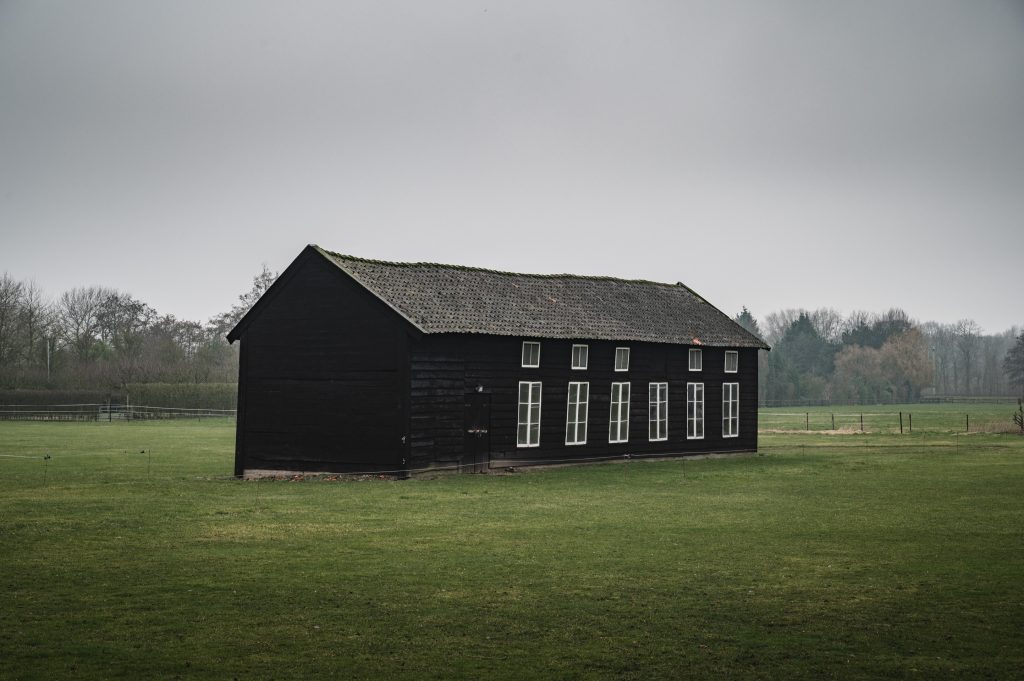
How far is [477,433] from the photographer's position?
32.0 meters

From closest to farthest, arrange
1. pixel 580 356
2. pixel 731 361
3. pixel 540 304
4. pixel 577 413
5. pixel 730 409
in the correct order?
pixel 577 413 < pixel 580 356 < pixel 540 304 < pixel 730 409 < pixel 731 361

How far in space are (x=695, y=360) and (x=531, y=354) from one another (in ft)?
29.8

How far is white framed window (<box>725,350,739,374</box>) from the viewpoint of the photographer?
138ft

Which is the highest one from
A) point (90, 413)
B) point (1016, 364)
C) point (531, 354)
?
point (1016, 364)

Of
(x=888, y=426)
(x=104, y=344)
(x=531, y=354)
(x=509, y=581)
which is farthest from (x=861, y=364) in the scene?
(x=509, y=581)

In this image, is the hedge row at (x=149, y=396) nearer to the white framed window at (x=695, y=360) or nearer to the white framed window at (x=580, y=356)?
the white framed window at (x=695, y=360)

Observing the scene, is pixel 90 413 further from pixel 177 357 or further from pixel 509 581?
pixel 509 581

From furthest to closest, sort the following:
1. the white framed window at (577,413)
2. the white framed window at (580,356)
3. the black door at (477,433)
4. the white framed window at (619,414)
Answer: the white framed window at (619,414)
the white framed window at (580,356)
the white framed window at (577,413)
the black door at (477,433)

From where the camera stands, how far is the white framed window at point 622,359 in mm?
37156

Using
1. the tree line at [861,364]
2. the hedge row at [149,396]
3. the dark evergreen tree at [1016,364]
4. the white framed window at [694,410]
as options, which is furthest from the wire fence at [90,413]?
the dark evergreen tree at [1016,364]

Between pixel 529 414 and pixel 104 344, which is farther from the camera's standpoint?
pixel 104 344

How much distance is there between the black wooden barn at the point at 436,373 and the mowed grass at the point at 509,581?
3360 millimetres

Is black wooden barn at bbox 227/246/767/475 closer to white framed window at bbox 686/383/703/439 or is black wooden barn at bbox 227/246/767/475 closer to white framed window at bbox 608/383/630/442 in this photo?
white framed window at bbox 608/383/630/442

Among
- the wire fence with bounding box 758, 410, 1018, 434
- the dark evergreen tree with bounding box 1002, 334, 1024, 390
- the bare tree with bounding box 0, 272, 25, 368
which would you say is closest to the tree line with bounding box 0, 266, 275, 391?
the bare tree with bounding box 0, 272, 25, 368
